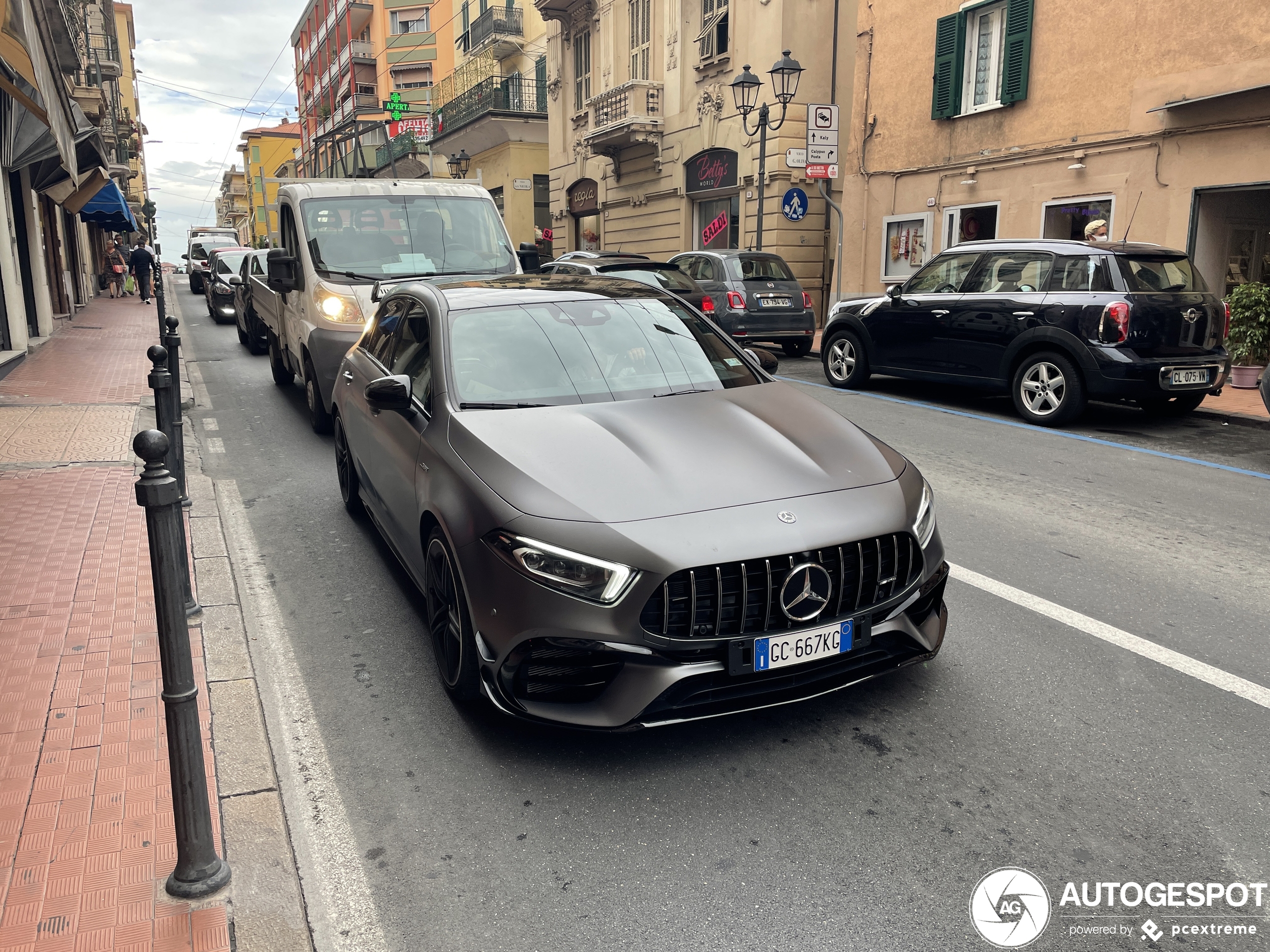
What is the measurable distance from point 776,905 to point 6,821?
2.23 metres

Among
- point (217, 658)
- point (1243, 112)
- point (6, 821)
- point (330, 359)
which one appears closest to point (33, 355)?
point (330, 359)

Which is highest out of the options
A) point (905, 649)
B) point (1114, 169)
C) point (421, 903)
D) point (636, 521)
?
point (1114, 169)

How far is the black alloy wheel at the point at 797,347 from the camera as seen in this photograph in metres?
16.0

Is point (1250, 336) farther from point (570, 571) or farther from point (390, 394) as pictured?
point (570, 571)

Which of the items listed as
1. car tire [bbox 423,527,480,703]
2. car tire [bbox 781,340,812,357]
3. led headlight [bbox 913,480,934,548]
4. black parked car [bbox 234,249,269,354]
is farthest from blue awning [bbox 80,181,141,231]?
led headlight [bbox 913,480,934,548]

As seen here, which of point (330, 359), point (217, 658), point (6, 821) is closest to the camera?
point (6, 821)

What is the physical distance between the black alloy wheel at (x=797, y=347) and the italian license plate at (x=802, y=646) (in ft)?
43.5

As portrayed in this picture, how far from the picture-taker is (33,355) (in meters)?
14.7

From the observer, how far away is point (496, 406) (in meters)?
3.99

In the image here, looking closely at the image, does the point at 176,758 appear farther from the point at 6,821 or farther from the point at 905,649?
the point at 905,649

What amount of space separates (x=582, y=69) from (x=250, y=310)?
18331 mm

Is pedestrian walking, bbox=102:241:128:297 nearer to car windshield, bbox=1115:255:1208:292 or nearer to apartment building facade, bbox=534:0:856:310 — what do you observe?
apartment building facade, bbox=534:0:856:310

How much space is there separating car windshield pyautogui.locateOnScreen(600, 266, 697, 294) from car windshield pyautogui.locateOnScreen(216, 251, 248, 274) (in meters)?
12.3

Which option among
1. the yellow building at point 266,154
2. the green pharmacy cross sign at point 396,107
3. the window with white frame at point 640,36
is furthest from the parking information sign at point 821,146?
the yellow building at point 266,154
